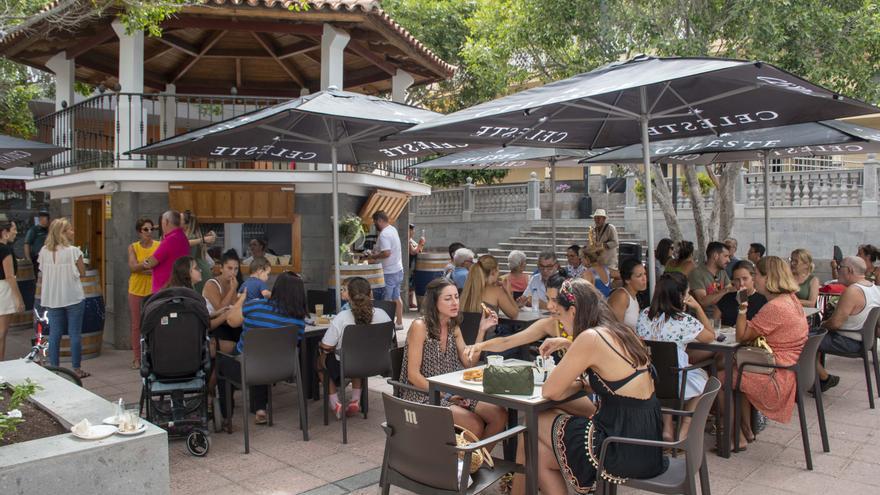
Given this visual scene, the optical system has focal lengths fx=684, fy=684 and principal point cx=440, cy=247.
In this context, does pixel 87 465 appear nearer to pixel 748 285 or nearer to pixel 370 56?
pixel 748 285

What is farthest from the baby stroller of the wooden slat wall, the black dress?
the wooden slat wall

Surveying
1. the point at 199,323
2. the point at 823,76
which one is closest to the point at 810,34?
the point at 823,76

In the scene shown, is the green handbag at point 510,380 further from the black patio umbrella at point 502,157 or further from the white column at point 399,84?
the white column at point 399,84

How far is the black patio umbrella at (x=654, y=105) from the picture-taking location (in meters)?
4.24

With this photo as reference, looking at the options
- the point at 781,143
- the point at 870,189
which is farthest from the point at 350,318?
the point at 870,189

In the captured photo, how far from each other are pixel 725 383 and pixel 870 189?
12232 mm

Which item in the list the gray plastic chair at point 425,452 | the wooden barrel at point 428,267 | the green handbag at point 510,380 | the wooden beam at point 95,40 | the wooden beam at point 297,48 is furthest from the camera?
the wooden barrel at point 428,267

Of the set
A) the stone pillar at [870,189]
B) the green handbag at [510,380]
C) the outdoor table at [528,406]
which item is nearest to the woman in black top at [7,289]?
the outdoor table at [528,406]

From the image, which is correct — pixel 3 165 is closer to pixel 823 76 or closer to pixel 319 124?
pixel 319 124

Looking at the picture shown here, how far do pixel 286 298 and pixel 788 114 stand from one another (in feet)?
14.2

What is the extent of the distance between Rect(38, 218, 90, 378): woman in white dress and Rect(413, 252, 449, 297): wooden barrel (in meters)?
6.58

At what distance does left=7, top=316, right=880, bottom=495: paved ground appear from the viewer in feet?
14.7

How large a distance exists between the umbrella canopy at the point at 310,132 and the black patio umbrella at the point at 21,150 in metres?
2.79

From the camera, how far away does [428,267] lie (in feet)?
43.3
